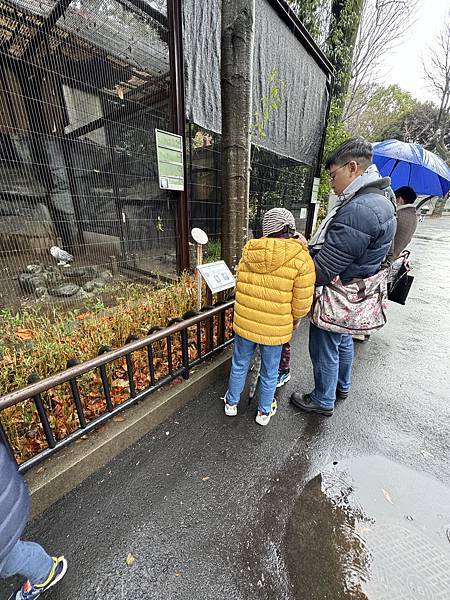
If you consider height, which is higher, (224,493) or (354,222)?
(354,222)

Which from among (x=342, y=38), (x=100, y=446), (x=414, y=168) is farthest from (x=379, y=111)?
(x=100, y=446)

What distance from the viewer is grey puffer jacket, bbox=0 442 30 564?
915 mm

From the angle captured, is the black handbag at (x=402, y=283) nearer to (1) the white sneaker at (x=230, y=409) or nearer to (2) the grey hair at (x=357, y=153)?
(2) the grey hair at (x=357, y=153)

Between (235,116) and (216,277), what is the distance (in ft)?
5.72

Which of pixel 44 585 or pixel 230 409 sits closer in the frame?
pixel 44 585

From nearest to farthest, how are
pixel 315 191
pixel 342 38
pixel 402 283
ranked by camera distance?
pixel 402 283 → pixel 342 38 → pixel 315 191

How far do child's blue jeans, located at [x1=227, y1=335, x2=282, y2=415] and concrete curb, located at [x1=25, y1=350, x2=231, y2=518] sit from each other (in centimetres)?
50

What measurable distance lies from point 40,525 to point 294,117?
6323 mm

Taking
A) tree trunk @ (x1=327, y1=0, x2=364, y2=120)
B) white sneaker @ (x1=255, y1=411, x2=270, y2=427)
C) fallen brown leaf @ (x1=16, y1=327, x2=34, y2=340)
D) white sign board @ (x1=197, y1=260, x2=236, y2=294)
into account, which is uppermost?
tree trunk @ (x1=327, y1=0, x2=364, y2=120)

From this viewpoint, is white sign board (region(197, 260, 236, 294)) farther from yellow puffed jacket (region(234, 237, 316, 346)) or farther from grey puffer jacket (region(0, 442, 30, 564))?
grey puffer jacket (region(0, 442, 30, 564))

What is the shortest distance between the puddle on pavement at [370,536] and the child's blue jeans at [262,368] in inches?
24.8

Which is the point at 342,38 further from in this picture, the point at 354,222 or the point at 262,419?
the point at 262,419

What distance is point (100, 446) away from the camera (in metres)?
1.81

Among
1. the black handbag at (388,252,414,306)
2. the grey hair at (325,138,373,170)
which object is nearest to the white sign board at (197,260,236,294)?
the grey hair at (325,138,373,170)
